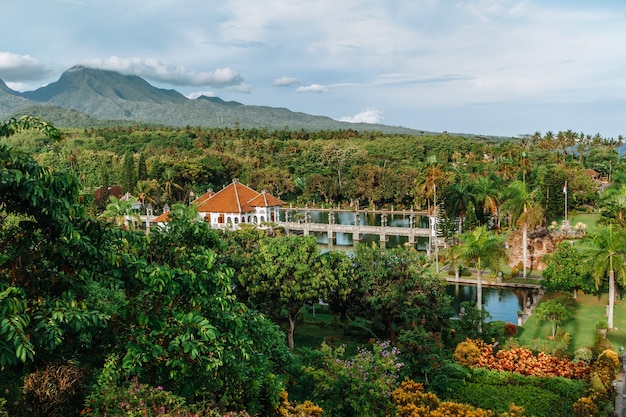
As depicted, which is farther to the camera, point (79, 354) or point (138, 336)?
point (79, 354)

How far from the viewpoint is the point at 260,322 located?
33.3 feet

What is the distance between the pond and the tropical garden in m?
1.48

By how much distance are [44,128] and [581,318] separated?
22.5 meters

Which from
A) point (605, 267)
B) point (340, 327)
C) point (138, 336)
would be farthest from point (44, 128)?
point (605, 267)

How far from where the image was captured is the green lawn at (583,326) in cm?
2020

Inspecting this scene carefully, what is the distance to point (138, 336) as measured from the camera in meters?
7.56

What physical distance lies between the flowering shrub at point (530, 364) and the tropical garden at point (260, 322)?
0.17 ft

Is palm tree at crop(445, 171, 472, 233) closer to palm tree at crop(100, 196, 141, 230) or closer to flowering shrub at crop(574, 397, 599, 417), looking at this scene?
flowering shrub at crop(574, 397, 599, 417)

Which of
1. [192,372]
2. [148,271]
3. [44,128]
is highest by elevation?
[44,128]

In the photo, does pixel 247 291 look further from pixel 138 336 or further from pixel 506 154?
A: pixel 506 154

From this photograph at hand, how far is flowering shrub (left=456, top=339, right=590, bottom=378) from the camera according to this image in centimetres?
1600

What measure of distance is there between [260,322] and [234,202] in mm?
39487

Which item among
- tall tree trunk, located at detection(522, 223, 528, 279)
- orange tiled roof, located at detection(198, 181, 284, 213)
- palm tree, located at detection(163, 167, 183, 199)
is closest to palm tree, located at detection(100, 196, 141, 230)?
tall tree trunk, located at detection(522, 223, 528, 279)

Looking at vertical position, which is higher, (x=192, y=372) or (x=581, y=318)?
(x=192, y=372)
